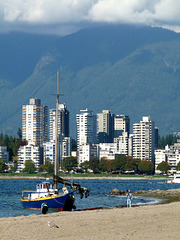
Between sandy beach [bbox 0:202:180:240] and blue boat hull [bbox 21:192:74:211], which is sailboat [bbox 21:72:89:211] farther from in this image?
sandy beach [bbox 0:202:180:240]

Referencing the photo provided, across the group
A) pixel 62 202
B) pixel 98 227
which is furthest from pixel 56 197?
pixel 98 227

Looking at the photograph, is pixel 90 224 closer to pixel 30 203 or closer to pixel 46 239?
pixel 46 239

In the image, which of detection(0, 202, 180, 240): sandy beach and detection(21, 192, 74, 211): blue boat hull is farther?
detection(21, 192, 74, 211): blue boat hull

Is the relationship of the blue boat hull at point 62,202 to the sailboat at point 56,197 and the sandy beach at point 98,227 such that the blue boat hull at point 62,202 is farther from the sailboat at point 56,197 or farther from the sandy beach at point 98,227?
the sandy beach at point 98,227

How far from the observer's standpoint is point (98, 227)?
42375 millimetres

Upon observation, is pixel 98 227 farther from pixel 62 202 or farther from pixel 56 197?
pixel 56 197

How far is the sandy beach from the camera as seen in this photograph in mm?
38625

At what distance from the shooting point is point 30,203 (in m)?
78.6

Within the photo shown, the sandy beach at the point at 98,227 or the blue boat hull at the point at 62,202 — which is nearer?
the sandy beach at the point at 98,227

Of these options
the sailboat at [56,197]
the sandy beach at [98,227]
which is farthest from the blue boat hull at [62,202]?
the sandy beach at [98,227]

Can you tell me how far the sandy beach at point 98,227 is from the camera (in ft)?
127

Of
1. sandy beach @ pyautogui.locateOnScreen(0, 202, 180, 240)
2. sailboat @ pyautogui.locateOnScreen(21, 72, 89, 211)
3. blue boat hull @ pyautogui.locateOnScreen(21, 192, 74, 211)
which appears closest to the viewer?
sandy beach @ pyautogui.locateOnScreen(0, 202, 180, 240)

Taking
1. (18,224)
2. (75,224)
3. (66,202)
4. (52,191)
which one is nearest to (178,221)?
(75,224)

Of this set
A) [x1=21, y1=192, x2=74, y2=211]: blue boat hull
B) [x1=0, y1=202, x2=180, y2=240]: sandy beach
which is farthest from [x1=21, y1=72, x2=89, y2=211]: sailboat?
[x1=0, y1=202, x2=180, y2=240]: sandy beach
